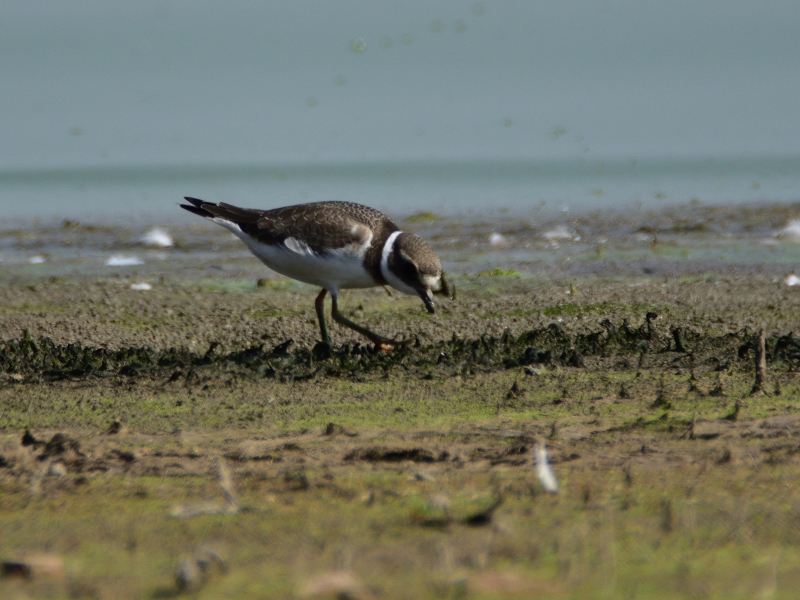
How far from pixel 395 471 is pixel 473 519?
639 mm

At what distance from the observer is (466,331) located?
19.6 ft

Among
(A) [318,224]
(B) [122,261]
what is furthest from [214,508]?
(B) [122,261]

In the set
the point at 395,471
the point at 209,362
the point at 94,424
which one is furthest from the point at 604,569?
the point at 209,362

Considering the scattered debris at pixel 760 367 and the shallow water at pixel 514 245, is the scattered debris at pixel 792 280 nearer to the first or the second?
the shallow water at pixel 514 245

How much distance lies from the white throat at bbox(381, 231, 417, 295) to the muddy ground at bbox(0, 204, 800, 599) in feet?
1.23

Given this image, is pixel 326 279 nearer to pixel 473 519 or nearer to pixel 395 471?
pixel 395 471

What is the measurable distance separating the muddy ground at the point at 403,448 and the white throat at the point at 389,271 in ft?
1.23

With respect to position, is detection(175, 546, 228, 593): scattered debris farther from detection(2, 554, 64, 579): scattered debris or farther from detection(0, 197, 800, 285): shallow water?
detection(0, 197, 800, 285): shallow water

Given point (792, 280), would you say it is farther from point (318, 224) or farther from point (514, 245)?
point (318, 224)

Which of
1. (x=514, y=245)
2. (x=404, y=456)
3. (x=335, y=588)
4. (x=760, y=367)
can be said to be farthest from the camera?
(x=514, y=245)

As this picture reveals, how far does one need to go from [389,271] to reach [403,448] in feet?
7.97

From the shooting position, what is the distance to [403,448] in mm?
3348

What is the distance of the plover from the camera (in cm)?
565

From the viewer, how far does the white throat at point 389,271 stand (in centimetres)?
568
